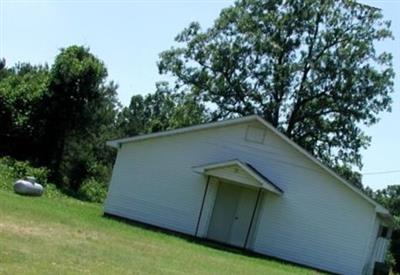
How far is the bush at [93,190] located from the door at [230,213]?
41.6 ft

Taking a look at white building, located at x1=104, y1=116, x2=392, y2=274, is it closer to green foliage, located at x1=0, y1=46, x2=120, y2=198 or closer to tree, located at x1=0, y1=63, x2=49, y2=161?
green foliage, located at x1=0, y1=46, x2=120, y2=198

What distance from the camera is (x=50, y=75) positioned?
41562 mm

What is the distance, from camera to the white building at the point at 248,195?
87.6ft

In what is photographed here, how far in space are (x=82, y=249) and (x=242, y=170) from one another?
12828 millimetres

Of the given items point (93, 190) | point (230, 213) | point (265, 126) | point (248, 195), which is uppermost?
point (265, 126)

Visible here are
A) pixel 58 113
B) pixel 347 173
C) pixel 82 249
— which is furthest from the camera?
pixel 347 173

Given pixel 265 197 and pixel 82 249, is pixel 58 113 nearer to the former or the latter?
pixel 265 197

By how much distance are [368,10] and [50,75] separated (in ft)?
65.8

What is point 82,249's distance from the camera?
562 inches

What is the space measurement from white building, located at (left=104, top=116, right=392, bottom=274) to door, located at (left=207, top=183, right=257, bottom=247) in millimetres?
40

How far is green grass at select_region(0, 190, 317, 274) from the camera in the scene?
11586mm

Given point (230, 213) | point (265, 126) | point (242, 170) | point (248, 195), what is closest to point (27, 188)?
point (230, 213)

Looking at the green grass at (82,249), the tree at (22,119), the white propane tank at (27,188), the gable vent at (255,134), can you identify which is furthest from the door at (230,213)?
the tree at (22,119)

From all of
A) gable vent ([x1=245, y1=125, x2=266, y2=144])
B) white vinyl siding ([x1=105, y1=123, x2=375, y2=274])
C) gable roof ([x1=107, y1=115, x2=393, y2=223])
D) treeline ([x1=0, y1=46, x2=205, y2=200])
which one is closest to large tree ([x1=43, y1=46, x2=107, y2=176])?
treeline ([x1=0, y1=46, x2=205, y2=200])
